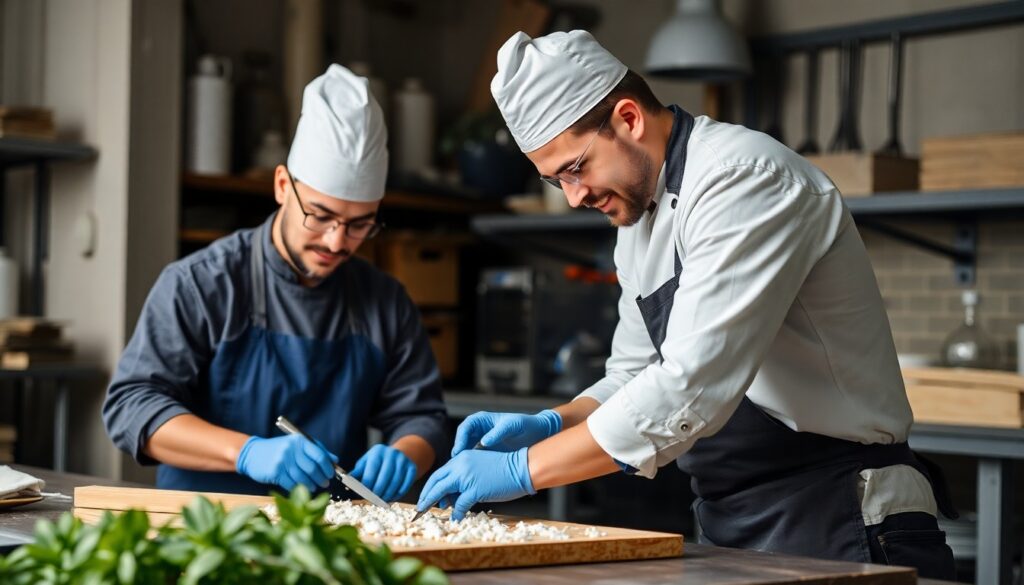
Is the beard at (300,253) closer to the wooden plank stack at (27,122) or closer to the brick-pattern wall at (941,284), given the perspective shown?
the wooden plank stack at (27,122)

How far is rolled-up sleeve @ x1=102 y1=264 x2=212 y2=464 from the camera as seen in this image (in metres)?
2.38

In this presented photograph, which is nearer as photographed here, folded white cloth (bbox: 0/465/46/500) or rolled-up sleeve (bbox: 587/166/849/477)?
rolled-up sleeve (bbox: 587/166/849/477)

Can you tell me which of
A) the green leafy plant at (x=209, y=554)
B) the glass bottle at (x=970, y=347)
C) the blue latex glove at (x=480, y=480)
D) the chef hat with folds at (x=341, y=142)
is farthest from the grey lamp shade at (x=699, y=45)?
the green leafy plant at (x=209, y=554)

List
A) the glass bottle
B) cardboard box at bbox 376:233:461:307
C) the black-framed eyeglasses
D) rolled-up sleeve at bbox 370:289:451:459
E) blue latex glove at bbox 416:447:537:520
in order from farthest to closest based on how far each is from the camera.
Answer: cardboard box at bbox 376:233:461:307 < the glass bottle < rolled-up sleeve at bbox 370:289:451:459 < the black-framed eyeglasses < blue latex glove at bbox 416:447:537:520

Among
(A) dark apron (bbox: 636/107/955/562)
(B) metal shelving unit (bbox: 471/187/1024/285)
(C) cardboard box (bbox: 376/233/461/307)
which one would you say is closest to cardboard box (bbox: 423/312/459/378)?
(C) cardboard box (bbox: 376/233/461/307)

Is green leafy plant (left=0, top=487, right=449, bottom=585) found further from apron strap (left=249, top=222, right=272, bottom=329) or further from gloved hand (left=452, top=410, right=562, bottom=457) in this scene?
apron strap (left=249, top=222, right=272, bottom=329)

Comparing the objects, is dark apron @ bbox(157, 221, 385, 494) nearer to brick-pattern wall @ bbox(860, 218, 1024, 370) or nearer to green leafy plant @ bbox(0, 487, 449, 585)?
green leafy plant @ bbox(0, 487, 449, 585)

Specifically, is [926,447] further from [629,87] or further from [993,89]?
[629,87]

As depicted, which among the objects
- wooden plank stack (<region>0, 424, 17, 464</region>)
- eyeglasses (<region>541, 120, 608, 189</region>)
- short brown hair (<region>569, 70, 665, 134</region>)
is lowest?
wooden plank stack (<region>0, 424, 17, 464</region>)

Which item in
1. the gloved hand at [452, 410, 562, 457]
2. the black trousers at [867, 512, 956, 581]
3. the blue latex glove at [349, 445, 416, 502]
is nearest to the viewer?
the black trousers at [867, 512, 956, 581]

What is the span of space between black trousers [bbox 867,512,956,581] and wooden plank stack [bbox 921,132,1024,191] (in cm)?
199

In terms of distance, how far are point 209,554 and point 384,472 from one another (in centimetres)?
123

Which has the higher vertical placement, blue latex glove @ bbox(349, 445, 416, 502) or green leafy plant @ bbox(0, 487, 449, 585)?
green leafy plant @ bbox(0, 487, 449, 585)

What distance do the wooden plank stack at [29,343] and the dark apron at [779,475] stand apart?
265 cm
